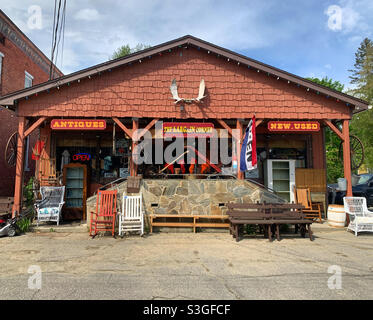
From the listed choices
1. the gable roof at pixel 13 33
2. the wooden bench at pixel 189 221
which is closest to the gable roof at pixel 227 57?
the wooden bench at pixel 189 221

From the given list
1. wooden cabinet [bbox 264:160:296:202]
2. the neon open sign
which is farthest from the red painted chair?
wooden cabinet [bbox 264:160:296:202]

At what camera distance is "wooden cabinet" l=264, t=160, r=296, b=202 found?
11.0 m

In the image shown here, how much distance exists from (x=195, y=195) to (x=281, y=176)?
466 centimetres

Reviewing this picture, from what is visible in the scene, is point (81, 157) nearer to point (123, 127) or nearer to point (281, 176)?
point (123, 127)

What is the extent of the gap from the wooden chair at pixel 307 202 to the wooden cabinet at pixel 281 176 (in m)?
0.51

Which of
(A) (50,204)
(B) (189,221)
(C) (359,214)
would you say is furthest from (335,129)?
(A) (50,204)

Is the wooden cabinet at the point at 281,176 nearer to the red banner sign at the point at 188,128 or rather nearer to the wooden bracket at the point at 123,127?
the red banner sign at the point at 188,128

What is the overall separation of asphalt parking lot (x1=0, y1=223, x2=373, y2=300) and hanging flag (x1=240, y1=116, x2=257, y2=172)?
2088 mm

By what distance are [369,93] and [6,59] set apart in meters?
29.6

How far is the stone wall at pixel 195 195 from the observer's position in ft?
27.5

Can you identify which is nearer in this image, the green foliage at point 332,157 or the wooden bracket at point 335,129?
the wooden bracket at point 335,129
